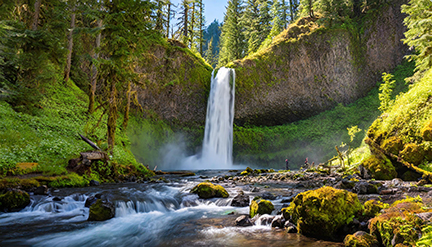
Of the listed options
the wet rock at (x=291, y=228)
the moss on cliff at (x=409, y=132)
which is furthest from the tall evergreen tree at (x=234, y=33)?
the wet rock at (x=291, y=228)

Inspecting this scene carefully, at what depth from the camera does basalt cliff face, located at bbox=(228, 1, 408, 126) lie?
28.6 meters

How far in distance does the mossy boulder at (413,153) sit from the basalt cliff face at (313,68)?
20165mm

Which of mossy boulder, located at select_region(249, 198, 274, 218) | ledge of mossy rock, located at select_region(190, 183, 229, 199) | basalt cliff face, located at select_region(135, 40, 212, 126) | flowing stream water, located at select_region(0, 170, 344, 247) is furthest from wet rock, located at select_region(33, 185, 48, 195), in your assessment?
basalt cliff face, located at select_region(135, 40, 212, 126)

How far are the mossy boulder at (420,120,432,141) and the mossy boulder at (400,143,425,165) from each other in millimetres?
396

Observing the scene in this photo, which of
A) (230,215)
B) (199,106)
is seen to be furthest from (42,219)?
(199,106)

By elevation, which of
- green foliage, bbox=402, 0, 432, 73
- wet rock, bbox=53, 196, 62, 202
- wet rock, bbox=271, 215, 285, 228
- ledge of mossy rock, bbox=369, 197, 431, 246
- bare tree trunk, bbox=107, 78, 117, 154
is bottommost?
wet rock, bbox=271, 215, 285, 228

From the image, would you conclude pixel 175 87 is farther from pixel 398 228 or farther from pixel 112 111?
pixel 398 228

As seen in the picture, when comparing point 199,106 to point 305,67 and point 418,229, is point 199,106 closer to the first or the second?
point 305,67

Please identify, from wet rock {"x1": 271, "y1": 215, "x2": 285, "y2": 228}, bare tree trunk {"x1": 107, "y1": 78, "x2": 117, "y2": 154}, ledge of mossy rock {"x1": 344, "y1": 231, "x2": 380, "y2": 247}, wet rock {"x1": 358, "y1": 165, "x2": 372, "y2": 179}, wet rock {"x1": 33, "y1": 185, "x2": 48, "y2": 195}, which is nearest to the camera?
ledge of mossy rock {"x1": 344, "y1": 231, "x2": 380, "y2": 247}

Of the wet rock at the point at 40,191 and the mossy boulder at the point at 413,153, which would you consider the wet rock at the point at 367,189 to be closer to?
the mossy boulder at the point at 413,153

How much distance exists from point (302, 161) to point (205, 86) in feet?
45.8

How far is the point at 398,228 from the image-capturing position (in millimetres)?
3227

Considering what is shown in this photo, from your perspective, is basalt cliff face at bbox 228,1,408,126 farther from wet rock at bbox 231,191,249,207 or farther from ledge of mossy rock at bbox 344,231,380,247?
ledge of mossy rock at bbox 344,231,380,247

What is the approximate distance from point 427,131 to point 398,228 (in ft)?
22.3
